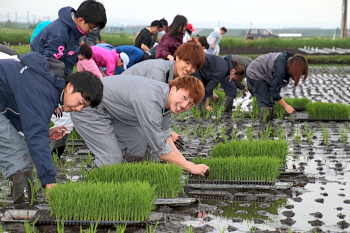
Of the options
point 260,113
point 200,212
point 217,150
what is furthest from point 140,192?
point 260,113

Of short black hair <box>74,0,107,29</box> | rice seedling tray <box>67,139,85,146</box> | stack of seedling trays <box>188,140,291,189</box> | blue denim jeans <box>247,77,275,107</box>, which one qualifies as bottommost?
rice seedling tray <box>67,139,85,146</box>

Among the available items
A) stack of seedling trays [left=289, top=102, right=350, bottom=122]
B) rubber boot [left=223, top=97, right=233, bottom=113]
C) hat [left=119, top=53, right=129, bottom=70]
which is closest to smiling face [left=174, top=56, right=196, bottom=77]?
hat [left=119, top=53, right=129, bottom=70]

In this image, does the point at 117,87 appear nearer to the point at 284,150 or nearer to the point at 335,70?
the point at 284,150

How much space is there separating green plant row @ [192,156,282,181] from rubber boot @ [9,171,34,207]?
1439 millimetres

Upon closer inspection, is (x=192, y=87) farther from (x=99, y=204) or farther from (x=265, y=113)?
Result: (x=265, y=113)

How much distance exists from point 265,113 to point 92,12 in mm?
3342

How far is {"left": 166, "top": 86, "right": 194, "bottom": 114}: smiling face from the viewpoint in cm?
306

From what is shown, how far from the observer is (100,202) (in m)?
2.65

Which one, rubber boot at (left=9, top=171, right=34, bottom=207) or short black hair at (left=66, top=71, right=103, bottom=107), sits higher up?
short black hair at (left=66, top=71, right=103, bottom=107)

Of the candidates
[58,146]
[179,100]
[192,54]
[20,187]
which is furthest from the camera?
[58,146]

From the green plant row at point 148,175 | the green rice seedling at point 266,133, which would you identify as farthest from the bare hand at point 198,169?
the green rice seedling at point 266,133

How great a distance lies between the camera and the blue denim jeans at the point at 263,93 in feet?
20.5

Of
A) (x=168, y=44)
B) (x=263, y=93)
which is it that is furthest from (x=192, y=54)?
(x=263, y=93)

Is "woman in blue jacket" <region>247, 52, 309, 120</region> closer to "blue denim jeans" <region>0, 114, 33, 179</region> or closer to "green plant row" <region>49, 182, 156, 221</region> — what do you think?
"green plant row" <region>49, 182, 156, 221</region>
